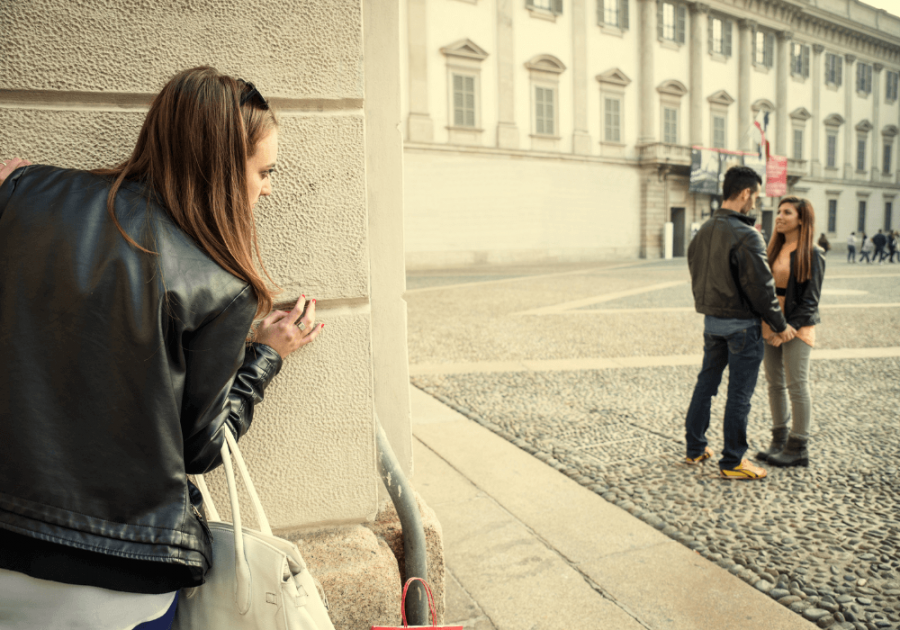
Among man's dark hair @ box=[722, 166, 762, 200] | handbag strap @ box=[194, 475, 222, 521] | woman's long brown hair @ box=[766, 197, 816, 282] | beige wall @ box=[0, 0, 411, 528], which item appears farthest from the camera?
woman's long brown hair @ box=[766, 197, 816, 282]

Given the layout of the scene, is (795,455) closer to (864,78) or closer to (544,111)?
(544,111)

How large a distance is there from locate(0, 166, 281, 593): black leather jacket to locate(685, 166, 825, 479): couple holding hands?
3.08 meters

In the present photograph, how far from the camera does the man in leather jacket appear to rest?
3.31 m

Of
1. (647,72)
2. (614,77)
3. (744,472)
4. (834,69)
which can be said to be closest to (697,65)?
(647,72)

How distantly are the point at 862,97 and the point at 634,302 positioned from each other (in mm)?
38464

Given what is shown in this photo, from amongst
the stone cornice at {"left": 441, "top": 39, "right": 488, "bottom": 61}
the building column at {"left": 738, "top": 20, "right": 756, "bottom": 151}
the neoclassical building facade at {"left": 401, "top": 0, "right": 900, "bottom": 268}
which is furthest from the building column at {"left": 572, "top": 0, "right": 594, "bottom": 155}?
the building column at {"left": 738, "top": 20, "right": 756, "bottom": 151}

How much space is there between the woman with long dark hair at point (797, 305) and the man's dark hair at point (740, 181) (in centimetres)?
35

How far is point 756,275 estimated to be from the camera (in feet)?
10.8

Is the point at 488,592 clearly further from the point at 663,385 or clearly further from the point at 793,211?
the point at 663,385

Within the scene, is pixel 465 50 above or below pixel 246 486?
above

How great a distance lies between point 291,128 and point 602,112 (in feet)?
91.2

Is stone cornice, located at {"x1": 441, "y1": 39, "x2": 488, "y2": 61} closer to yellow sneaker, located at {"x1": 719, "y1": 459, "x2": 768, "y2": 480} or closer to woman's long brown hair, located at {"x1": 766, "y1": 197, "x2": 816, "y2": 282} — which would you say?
woman's long brown hair, located at {"x1": 766, "y1": 197, "x2": 816, "y2": 282}

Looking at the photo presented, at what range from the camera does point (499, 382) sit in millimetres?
5777

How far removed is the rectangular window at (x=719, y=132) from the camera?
31172mm
